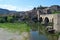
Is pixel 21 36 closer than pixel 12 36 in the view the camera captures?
No

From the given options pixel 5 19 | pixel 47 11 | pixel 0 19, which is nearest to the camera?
pixel 0 19

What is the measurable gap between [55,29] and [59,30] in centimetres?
A: 81

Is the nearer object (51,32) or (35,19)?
(51,32)

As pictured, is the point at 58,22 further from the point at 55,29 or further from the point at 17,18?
the point at 17,18

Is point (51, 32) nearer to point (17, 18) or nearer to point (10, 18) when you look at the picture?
point (10, 18)

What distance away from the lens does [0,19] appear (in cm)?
4850

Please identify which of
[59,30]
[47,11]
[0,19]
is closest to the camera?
[59,30]

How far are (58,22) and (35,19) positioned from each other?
2952 cm

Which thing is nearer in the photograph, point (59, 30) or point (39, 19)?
point (59, 30)

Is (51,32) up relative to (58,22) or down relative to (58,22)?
down

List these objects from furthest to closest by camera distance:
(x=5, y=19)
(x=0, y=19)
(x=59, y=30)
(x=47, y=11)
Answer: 1. (x=47, y=11)
2. (x=5, y=19)
3. (x=0, y=19)
4. (x=59, y=30)

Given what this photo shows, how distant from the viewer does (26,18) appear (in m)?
53.0

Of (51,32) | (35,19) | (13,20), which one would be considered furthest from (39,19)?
(51,32)

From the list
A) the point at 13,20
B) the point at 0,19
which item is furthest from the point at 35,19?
the point at 0,19
